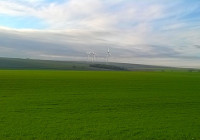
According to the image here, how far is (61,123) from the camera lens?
1214cm

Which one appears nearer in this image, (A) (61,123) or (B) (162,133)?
(B) (162,133)

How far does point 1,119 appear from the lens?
12625 mm

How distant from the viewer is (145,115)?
14352mm

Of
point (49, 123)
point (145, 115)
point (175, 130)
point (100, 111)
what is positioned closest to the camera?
point (175, 130)

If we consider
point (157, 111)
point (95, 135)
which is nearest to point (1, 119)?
point (95, 135)

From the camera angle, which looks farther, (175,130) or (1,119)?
(1,119)

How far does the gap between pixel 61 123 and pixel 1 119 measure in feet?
9.91

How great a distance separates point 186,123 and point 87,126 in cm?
477

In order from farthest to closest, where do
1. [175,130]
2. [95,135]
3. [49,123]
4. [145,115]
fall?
1. [145,115]
2. [49,123]
3. [175,130]
4. [95,135]

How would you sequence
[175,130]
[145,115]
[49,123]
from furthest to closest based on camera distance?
[145,115] → [49,123] → [175,130]

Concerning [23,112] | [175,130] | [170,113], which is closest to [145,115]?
[170,113]

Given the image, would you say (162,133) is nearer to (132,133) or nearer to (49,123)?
(132,133)

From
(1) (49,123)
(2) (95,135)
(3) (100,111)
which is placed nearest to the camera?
(2) (95,135)

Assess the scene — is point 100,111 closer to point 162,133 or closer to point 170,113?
point 170,113
